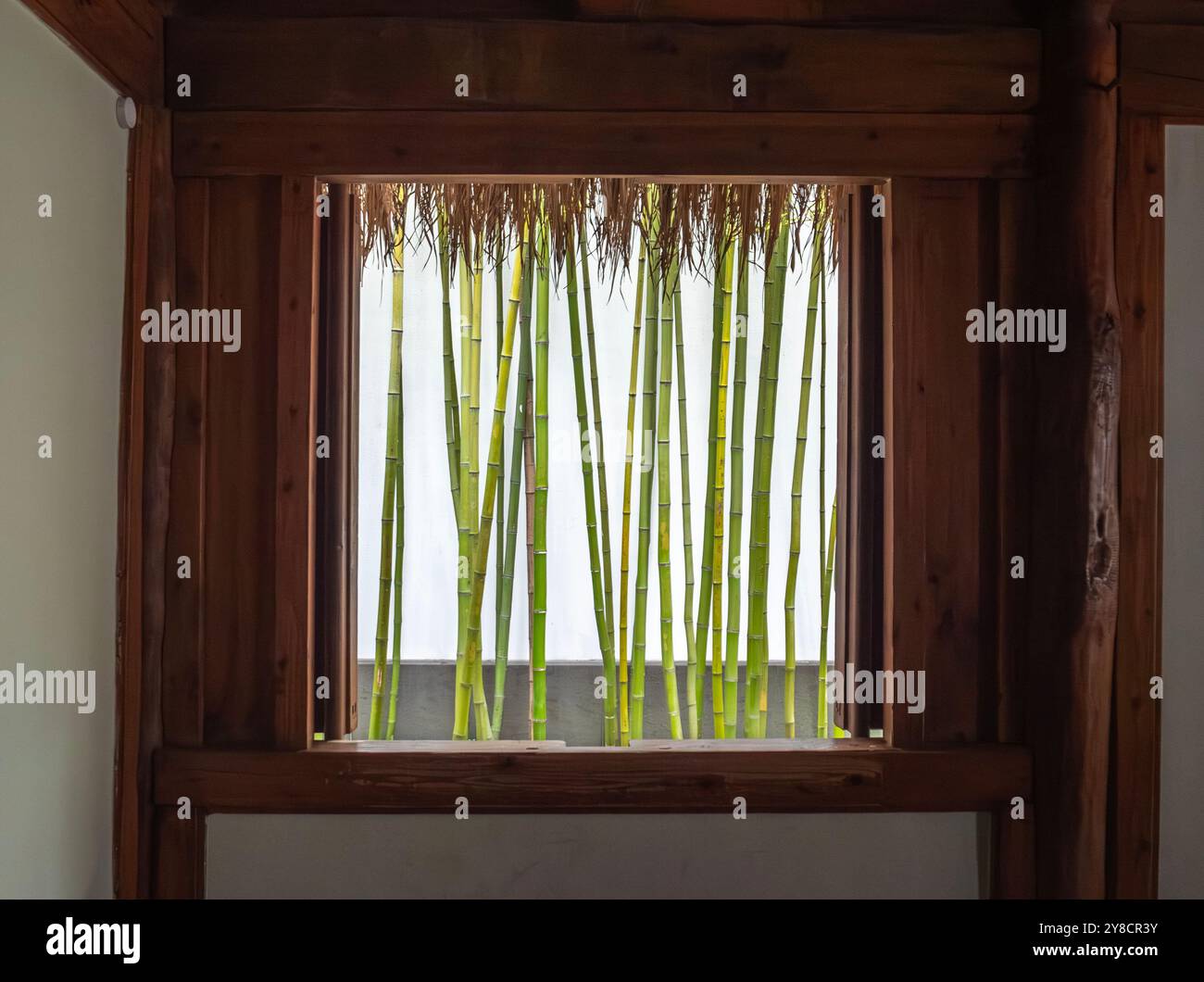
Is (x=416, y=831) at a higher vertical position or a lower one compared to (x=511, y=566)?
lower

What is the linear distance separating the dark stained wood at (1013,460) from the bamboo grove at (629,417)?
0.48 metres

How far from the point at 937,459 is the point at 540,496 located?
3.29 feet

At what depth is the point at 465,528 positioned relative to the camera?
2.45 metres

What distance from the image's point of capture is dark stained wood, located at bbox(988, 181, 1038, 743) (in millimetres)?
1878

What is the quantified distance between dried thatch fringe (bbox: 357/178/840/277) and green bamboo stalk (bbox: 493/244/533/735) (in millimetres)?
106

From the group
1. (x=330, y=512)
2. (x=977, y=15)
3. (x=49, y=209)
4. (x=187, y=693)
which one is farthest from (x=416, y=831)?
(x=977, y=15)

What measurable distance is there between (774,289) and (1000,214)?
58cm

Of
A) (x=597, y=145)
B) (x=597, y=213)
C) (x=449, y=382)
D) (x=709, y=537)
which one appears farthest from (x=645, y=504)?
(x=597, y=145)

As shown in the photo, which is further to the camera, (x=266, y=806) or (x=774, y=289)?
(x=774, y=289)

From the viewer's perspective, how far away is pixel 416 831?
1.82 meters

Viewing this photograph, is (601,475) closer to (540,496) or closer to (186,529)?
(540,496)

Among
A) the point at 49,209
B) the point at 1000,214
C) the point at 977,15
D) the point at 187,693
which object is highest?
the point at 977,15

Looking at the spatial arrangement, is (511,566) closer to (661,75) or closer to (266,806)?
(266,806)

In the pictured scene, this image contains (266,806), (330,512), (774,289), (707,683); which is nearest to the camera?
(266,806)
